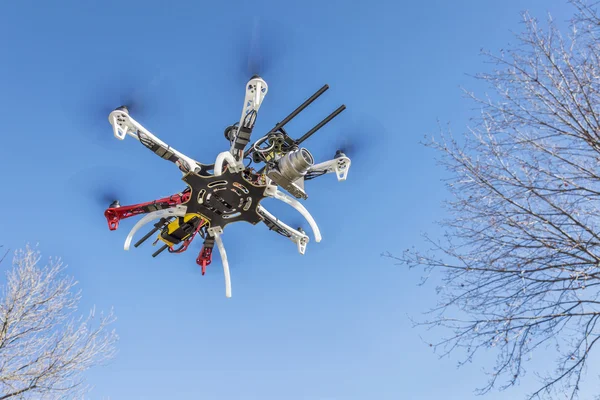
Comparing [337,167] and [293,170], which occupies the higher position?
[337,167]

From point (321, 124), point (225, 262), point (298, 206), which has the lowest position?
point (225, 262)

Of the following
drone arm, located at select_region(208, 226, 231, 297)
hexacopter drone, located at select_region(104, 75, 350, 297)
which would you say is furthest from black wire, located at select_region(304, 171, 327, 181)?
drone arm, located at select_region(208, 226, 231, 297)

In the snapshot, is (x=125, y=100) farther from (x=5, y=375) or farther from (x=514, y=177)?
(x=514, y=177)

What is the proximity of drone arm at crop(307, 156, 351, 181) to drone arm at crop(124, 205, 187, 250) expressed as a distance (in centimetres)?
290

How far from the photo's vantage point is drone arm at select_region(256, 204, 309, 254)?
1013cm

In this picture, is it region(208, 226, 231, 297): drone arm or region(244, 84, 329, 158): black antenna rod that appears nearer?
region(244, 84, 329, 158): black antenna rod

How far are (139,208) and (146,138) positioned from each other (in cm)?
156

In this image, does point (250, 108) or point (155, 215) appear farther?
point (155, 215)

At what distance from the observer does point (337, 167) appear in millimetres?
9750

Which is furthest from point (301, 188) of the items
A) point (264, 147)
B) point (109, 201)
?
point (109, 201)

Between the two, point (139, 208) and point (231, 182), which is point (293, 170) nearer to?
point (231, 182)

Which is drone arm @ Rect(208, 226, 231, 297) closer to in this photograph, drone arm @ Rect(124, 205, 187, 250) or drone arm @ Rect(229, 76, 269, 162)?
drone arm @ Rect(124, 205, 187, 250)

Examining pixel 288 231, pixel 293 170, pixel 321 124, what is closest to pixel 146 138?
pixel 293 170

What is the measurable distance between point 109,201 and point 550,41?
8500mm
